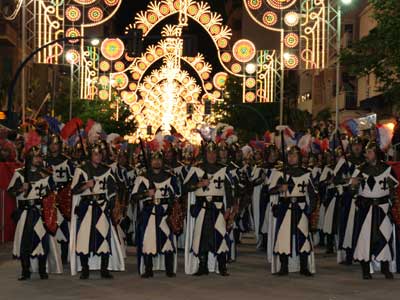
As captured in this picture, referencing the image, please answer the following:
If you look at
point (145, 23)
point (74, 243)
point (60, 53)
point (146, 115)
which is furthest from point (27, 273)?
point (146, 115)

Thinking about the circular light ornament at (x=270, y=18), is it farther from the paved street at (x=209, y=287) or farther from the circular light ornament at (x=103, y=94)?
the paved street at (x=209, y=287)

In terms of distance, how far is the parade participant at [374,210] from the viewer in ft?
51.1

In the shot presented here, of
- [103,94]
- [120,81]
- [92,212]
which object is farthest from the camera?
[120,81]

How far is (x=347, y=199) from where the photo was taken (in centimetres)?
1830

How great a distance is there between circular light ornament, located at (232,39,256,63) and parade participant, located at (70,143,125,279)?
→ 93.0 ft

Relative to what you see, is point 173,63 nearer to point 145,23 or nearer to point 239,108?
point 145,23

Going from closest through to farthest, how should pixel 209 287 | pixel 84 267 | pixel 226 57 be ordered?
pixel 209 287
pixel 84 267
pixel 226 57

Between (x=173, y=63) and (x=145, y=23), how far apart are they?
1012cm

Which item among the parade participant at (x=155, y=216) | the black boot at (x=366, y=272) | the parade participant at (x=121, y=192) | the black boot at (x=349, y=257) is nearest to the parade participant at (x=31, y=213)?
the parade participant at (x=121, y=192)

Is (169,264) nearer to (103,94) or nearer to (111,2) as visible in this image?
(111,2)

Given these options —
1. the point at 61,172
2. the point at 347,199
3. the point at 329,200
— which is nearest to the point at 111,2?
the point at 329,200

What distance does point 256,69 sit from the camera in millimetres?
45938

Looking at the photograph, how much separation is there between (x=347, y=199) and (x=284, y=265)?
8.84ft

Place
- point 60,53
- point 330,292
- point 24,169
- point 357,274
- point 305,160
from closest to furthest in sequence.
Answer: point 330,292 < point 24,169 < point 357,274 < point 305,160 < point 60,53
